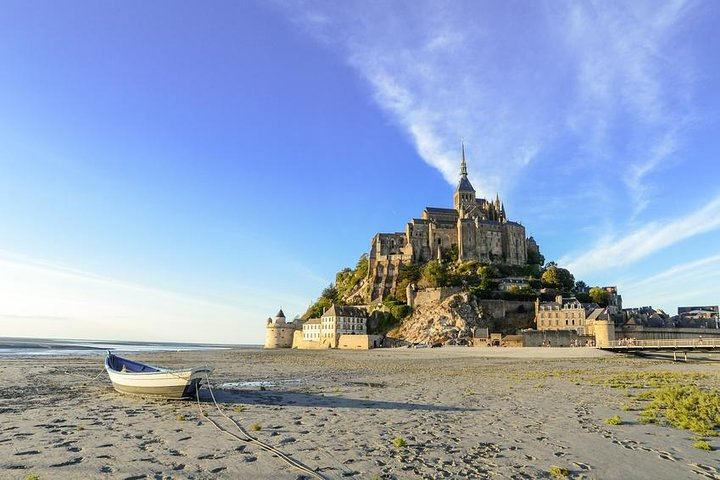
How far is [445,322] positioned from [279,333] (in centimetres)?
3468

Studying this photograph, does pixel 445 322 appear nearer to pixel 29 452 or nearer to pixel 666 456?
pixel 666 456

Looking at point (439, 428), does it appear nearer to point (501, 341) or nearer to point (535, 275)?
point (501, 341)

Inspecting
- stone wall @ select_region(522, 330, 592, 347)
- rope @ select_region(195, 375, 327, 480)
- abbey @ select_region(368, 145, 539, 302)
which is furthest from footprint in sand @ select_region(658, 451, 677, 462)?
abbey @ select_region(368, 145, 539, 302)

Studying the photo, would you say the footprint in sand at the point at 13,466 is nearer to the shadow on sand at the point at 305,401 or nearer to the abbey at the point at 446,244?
the shadow on sand at the point at 305,401

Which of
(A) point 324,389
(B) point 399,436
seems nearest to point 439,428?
(B) point 399,436

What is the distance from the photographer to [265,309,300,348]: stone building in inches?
3602

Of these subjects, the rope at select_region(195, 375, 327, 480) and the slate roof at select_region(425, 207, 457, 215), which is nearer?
the rope at select_region(195, 375, 327, 480)

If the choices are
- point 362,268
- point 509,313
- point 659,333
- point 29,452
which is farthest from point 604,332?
point 29,452

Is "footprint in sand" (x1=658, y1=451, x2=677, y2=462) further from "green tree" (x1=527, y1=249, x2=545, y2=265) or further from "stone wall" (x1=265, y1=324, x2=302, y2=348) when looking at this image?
"green tree" (x1=527, y1=249, x2=545, y2=265)

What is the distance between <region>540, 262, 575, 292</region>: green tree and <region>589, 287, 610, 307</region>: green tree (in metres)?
4.83

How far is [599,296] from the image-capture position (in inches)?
3135

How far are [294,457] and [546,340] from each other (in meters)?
62.9

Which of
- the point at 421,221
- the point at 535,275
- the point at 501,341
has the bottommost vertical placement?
the point at 501,341

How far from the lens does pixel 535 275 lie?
91188 mm
